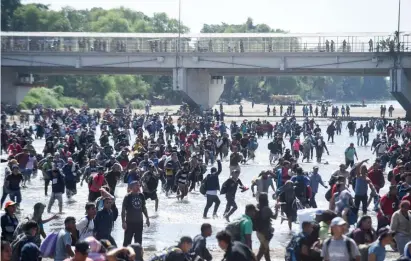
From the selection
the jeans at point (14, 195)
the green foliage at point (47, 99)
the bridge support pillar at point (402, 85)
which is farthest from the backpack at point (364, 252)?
the green foliage at point (47, 99)

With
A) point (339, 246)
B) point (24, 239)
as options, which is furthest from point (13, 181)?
point (339, 246)

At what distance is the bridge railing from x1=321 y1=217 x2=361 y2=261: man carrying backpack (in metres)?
59.4

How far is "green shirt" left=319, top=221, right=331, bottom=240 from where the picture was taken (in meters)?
13.2

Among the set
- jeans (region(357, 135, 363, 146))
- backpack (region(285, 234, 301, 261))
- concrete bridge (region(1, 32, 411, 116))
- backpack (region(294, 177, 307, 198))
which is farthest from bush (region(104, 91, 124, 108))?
backpack (region(285, 234, 301, 261))

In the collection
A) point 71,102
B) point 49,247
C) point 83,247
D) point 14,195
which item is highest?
point 83,247

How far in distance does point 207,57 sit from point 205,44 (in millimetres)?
3637

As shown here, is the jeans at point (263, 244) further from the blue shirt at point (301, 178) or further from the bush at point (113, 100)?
the bush at point (113, 100)

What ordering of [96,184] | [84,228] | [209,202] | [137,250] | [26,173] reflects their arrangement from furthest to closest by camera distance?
[26,173] < [209,202] < [96,184] < [84,228] < [137,250]

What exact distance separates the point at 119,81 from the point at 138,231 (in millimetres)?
90167

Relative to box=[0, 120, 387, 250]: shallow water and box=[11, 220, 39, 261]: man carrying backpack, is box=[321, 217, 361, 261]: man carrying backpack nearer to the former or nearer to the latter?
box=[11, 220, 39, 261]: man carrying backpack

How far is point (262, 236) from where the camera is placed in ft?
50.1

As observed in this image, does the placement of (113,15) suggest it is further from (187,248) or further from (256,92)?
(187,248)

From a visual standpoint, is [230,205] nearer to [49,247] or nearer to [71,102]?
[49,247]

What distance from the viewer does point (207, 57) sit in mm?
75688
